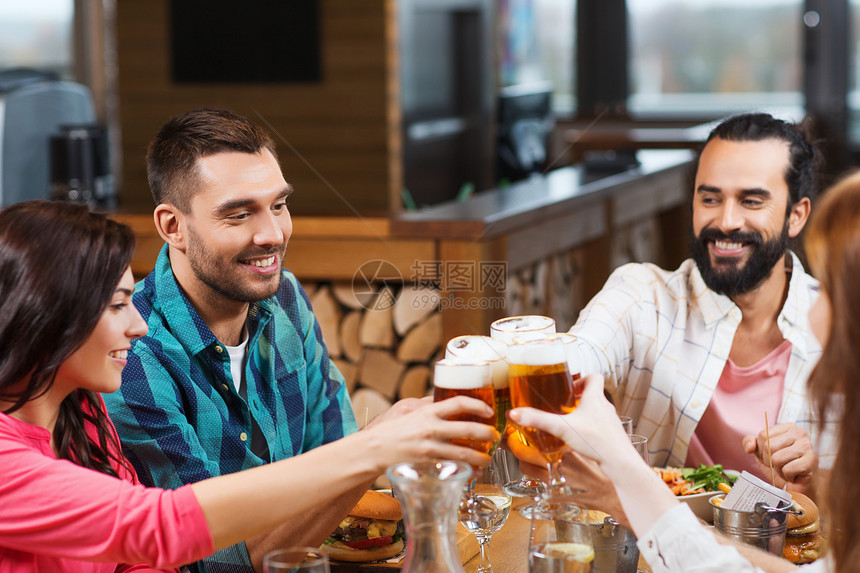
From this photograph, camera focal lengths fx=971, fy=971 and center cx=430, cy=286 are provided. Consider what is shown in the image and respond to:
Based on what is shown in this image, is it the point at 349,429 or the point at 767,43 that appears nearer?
the point at 349,429

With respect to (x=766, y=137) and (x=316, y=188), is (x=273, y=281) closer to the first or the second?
(x=766, y=137)

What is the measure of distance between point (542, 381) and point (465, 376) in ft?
0.29

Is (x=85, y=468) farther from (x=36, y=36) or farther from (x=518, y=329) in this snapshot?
(x=36, y=36)

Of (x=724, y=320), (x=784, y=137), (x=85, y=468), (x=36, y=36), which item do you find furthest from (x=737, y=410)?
(x=36, y=36)

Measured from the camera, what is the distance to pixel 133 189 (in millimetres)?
4711

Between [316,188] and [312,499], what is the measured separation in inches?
138

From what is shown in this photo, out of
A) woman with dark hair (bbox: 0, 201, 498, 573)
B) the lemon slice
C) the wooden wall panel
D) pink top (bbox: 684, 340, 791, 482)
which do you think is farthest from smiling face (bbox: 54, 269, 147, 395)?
the wooden wall panel

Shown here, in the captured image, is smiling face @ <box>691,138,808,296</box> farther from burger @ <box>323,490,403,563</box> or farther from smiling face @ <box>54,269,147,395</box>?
smiling face @ <box>54,269,147,395</box>

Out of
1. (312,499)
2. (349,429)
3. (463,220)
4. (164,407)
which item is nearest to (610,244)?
(463,220)

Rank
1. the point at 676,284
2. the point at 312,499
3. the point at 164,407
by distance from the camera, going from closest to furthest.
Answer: the point at 312,499 < the point at 164,407 < the point at 676,284

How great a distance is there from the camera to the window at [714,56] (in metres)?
6.20

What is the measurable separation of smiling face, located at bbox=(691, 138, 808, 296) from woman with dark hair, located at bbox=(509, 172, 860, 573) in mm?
830

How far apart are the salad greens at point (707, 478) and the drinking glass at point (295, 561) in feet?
2.30

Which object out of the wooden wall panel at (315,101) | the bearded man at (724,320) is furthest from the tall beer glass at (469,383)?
the wooden wall panel at (315,101)
